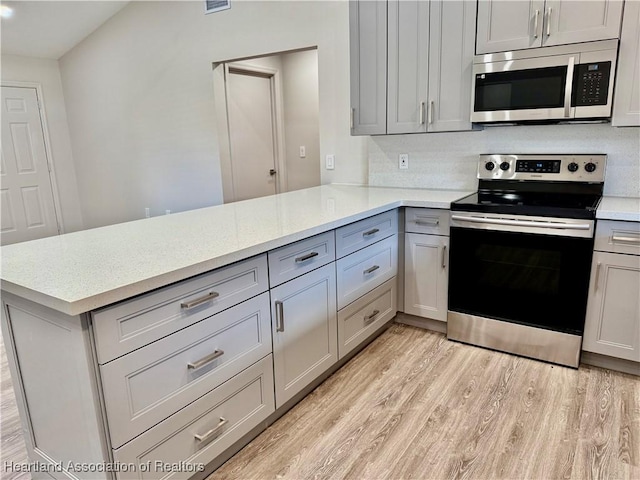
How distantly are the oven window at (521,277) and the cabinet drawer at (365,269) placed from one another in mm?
376

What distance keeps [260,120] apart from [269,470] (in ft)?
12.2

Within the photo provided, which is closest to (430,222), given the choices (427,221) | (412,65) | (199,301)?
(427,221)

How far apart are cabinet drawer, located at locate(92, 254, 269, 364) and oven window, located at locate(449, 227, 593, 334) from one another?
1380 millimetres

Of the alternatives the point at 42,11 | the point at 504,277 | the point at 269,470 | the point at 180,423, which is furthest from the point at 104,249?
the point at 42,11

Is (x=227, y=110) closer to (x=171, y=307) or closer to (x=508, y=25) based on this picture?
(x=508, y=25)

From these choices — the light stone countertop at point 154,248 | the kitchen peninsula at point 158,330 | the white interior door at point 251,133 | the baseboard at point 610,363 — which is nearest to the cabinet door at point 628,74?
the light stone countertop at point 154,248

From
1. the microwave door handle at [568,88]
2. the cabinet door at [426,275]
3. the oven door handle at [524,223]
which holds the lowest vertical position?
the cabinet door at [426,275]

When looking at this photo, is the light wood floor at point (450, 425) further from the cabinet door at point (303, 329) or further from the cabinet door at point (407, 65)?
the cabinet door at point (407, 65)

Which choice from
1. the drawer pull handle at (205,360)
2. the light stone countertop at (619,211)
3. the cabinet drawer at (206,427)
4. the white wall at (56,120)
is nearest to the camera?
the cabinet drawer at (206,427)

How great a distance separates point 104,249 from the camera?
1.66 metres

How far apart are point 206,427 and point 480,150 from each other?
7.90 feet

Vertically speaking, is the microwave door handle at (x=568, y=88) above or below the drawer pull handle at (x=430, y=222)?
above

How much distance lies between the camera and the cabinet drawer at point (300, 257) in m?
1.86

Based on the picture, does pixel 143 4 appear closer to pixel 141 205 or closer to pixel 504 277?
pixel 141 205
